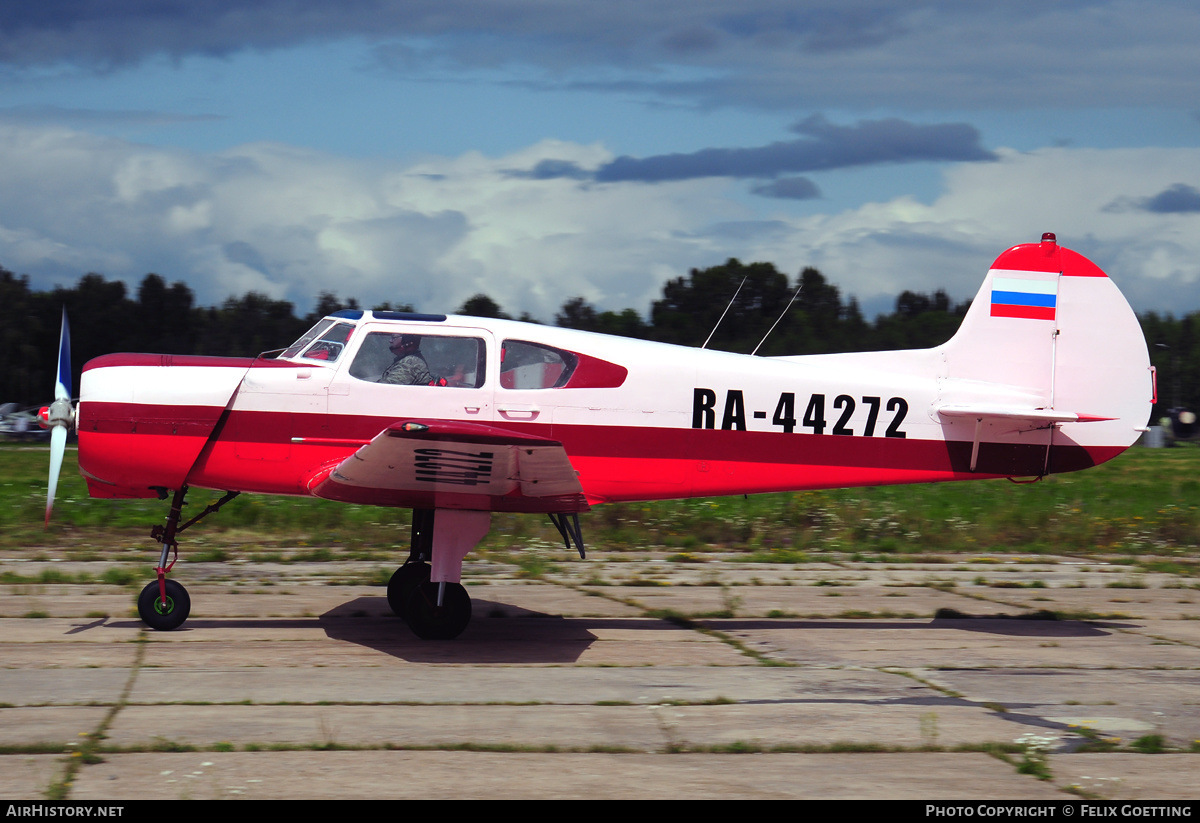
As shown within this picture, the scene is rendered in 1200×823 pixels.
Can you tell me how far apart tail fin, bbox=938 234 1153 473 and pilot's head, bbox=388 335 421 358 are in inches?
171

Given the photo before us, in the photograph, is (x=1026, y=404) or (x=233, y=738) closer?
(x=233, y=738)

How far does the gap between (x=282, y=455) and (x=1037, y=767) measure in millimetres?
5405

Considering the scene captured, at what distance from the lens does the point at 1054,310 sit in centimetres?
891

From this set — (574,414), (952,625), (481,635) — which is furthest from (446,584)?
(952,625)

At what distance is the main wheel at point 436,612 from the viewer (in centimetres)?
767

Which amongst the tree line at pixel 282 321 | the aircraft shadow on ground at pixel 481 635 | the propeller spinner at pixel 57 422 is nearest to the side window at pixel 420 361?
the aircraft shadow on ground at pixel 481 635

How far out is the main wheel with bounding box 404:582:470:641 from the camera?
7672 mm

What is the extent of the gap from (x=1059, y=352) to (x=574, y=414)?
421 centimetres

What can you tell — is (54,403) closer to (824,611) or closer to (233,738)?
(233,738)

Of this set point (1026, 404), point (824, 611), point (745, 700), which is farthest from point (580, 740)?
point (1026, 404)

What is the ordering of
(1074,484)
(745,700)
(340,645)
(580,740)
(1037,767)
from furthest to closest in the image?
(1074,484) → (340,645) → (745,700) → (580,740) → (1037,767)

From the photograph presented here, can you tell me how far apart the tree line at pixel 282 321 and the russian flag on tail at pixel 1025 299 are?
52.6ft

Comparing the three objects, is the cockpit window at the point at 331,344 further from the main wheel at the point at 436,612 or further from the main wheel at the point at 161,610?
the main wheel at the point at 161,610

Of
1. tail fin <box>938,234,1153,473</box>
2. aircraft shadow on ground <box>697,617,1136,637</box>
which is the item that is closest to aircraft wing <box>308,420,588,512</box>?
aircraft shadow on ground <box>697,617,1136,637</box>
